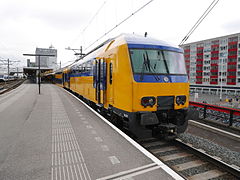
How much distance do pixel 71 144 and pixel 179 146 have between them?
3.48m

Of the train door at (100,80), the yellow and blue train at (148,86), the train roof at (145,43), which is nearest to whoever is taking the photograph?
the yellow and blue train at (148,86)

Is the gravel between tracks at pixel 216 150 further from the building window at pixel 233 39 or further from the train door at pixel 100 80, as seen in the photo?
the building window at pixel 233 39

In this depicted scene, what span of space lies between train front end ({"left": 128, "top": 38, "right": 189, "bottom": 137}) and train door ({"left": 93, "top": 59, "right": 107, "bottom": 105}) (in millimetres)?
1930

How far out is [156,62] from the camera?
5.52m

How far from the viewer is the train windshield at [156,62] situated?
530 centimetres

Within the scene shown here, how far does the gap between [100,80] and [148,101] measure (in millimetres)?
2983

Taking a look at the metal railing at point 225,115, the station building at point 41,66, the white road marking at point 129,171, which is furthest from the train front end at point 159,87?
the station building at point 41,66

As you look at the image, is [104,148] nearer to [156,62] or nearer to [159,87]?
[159,87]

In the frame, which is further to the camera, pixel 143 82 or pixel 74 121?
pixel 74 121

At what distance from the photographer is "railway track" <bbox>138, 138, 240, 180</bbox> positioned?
161 inches

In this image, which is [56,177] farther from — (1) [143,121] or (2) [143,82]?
(2) [143,82]

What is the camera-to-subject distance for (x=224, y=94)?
4994 centimetres

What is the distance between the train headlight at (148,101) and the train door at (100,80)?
2.24 m

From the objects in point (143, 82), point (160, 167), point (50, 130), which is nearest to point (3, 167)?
point (50, 130)
